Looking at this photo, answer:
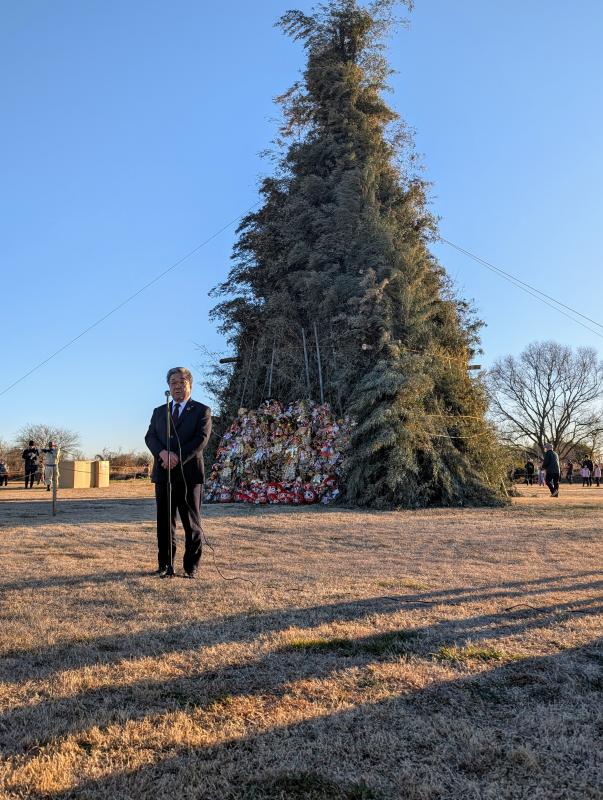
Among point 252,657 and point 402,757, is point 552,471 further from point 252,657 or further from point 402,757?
point 402,757

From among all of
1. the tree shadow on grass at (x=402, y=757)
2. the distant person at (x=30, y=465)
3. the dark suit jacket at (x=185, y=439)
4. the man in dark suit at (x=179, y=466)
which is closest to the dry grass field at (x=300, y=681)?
the tree shadow on grass at (x=402, y=757)

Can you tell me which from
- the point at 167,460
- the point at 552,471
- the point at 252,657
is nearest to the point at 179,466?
the point at 167,460

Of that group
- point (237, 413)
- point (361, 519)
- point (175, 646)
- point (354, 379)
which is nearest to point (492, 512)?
point (361, 519)

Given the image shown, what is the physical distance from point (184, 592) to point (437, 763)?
2.79 metres

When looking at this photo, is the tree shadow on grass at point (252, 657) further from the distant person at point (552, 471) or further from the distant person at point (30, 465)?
the distant person at point (30, 465)

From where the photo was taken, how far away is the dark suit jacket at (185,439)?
5.24 m

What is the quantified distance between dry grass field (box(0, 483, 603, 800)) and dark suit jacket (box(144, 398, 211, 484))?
87 centimetres

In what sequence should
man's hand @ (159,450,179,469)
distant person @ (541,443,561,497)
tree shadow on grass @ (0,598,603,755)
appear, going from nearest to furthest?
tree shadow on grass @ (0,598,603,755) → man's hand @ (159,450,179,469) → distant person @ (541,443,561,497)

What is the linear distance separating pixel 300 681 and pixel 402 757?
76 cm

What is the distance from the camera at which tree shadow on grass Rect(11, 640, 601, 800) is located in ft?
5.89

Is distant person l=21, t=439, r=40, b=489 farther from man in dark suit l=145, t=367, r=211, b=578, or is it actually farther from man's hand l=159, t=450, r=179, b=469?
man's hand l=159, t=450, r=179, b=469

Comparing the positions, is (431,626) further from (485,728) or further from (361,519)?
(361,519)

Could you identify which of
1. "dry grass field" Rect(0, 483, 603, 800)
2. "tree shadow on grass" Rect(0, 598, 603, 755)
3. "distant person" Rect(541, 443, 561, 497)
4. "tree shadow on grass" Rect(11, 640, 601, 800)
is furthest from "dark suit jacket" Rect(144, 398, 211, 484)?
"distant person" Rect(541, 443, 561, 497)

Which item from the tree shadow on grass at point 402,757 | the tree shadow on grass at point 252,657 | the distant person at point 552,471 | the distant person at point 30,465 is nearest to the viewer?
the tree shadow on grass at point 402,757
